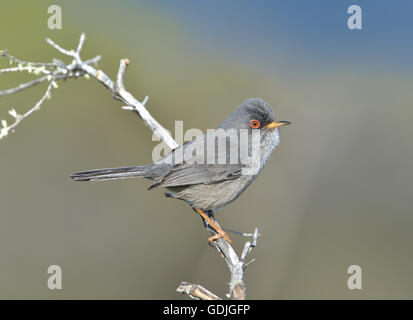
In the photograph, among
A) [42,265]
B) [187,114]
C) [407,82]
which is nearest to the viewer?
[42,265]

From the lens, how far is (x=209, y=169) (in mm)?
4441

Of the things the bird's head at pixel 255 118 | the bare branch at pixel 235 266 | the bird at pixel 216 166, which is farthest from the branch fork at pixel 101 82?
the bird's head at pixel 255 118

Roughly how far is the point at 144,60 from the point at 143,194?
122 inches

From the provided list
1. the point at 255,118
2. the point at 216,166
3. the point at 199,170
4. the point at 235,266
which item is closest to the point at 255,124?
the point at 255,118

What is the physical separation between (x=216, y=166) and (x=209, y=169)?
0.08 m

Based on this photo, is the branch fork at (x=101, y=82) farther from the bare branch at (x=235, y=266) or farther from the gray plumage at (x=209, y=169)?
the gray plumage at (x=209, y=169)

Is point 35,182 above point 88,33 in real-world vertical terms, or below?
below

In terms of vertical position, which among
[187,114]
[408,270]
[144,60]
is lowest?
[408,270]

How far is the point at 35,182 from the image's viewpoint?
7.05m

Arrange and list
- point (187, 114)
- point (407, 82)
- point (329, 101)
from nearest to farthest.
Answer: point (187, 114) < point (329, 101) < point (407, 82)

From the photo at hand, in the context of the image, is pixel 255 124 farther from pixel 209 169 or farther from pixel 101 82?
pixel 101 82

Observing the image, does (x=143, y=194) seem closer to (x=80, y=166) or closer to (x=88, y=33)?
(x=80, y=166)

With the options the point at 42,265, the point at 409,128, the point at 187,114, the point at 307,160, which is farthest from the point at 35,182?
the point at 409,128

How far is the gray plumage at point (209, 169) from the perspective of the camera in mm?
4367
